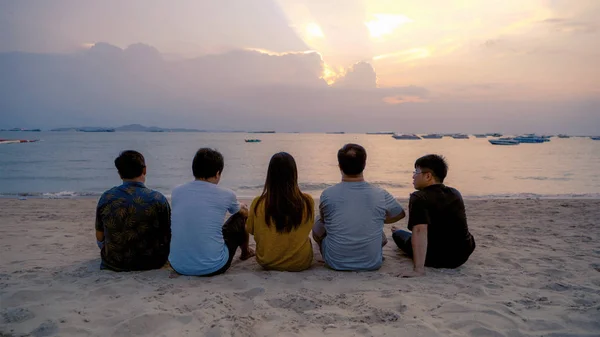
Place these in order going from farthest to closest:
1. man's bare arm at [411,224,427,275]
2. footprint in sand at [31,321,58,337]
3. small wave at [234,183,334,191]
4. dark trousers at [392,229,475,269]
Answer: small wave at [234,183,334,191]
dark trousers at [392,229,475,269]
man's bare arm at [411,224,427,275]
footprint in sand at [31,321,58,337]

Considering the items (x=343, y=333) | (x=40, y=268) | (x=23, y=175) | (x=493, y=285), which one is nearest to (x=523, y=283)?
(x=493, y=285)

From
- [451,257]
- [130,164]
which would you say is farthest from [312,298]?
[130,164]

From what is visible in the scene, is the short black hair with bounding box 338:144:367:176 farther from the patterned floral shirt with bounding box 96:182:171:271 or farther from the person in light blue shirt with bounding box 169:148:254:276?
the patterned floral shirt with bounding box 96:182:171:271

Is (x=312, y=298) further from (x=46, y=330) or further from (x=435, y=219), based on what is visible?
(x=46, y=330)

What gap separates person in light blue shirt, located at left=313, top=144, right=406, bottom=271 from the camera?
4008mm

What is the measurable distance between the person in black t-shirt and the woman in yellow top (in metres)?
1.14

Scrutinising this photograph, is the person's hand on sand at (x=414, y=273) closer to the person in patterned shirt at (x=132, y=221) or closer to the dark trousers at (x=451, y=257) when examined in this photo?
the dark trousers at (x=451, y=257)

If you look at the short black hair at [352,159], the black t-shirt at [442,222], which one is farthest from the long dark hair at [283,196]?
the black t-shirt at [442,222]

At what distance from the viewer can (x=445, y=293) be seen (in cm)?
357

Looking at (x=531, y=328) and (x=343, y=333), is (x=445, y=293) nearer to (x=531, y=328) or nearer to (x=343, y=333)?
(x=531, y=328)

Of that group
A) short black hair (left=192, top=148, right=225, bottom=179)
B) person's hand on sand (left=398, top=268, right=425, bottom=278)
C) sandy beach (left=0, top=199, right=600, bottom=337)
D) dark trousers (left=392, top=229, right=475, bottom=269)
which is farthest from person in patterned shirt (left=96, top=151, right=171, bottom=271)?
dark trousers (left=392, top=229, right=475, bottom=269)

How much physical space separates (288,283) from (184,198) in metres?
1.35

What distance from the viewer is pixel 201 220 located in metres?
3.83

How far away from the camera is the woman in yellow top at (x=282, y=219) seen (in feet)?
12.8
